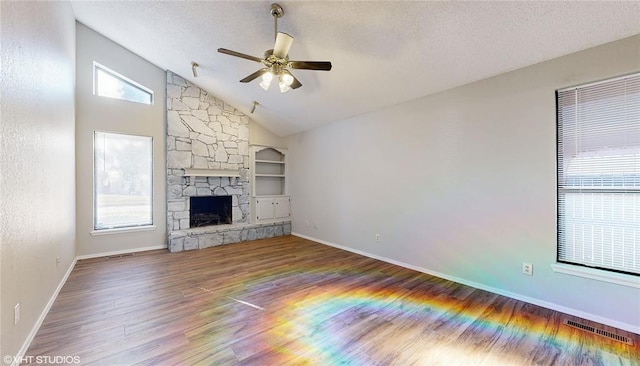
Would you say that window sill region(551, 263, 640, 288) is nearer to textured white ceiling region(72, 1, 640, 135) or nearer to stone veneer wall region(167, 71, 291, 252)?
textured white ceiling region(72, 1, 640, 135)

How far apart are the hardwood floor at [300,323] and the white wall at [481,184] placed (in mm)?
281

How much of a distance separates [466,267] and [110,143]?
6203 millimetres

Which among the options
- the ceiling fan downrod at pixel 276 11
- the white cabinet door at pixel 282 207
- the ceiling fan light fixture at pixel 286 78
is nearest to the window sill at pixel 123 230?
the white cabinet door at pixel 282 207

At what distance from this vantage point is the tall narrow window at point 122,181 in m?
4.57

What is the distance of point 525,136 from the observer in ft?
9.34

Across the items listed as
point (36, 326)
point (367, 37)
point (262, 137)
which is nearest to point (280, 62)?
point (367, 37)

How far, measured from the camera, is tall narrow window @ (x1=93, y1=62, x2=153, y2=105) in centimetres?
459

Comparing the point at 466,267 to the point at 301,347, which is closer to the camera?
the point at 301,347

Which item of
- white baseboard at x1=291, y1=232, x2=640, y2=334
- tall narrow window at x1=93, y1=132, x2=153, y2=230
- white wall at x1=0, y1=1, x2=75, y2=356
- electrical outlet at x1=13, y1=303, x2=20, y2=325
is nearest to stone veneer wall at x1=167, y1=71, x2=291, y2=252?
tall narrow window at x1=93, y1=132, x2=153, y2=230

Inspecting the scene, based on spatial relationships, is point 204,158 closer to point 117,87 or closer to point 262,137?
point 262,137

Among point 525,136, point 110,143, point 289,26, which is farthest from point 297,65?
point 110,143

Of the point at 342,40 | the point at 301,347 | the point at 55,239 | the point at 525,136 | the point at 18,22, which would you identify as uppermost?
the point at 342,40

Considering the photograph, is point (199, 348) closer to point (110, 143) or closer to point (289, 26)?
point (289, 26)

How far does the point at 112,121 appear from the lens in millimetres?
4621
